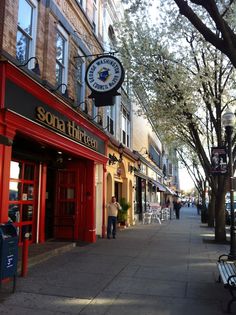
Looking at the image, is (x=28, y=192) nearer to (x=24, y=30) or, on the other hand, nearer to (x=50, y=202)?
(x=50, y=202)

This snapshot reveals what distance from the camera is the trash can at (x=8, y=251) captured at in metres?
6.36

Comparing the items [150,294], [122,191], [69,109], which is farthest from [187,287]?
[122,191]

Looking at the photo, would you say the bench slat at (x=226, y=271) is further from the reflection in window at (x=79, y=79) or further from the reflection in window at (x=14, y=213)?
the reflection in window at (x=79, y=79)

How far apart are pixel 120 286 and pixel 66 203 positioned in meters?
7.14

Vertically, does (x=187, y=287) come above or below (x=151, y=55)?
below

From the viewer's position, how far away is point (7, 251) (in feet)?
21.3

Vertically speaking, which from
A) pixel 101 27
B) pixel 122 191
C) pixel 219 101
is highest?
pixel 101 27

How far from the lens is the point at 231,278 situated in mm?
6109

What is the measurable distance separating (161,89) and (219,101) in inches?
94.9

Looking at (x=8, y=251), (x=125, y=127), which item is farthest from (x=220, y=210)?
(x=8, y=251)

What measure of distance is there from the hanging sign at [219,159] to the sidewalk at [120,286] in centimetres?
302

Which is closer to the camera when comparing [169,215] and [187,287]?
[187,287]

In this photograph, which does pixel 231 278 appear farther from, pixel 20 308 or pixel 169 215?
pixel 169 215

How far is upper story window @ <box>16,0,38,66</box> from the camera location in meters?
9.51
